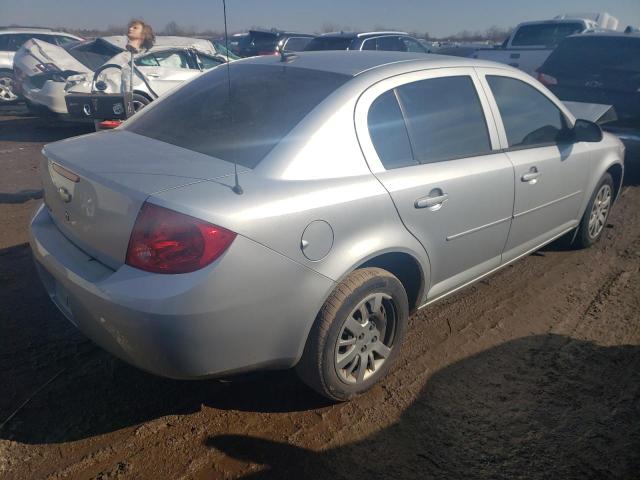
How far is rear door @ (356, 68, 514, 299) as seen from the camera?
2.59m

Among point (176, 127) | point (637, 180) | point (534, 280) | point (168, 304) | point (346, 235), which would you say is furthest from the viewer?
point (637, 180)

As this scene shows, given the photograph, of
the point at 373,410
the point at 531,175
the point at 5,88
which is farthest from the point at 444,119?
the point at 5,88

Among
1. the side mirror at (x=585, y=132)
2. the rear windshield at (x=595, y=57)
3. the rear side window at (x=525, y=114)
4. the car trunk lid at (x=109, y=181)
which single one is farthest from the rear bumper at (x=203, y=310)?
the rear windshield at (x=595, y=57)

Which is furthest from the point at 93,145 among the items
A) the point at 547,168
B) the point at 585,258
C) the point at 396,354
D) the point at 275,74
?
the point at 585,258

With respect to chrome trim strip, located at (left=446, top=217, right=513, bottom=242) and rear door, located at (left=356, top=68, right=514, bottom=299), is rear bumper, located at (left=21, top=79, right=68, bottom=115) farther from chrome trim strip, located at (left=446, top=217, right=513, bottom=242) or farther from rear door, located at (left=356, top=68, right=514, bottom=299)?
chrome trim strip, located at (left=446, top=217, right=513, bottom=242)

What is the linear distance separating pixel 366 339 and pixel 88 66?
8983 millimetres

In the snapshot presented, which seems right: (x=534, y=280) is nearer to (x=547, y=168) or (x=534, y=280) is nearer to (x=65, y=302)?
(x=547, y=168)

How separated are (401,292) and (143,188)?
1.37 m

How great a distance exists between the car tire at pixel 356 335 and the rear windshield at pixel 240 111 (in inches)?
29.2

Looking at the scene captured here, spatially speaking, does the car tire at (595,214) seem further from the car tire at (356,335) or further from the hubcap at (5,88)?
the hubcap at (5,88)

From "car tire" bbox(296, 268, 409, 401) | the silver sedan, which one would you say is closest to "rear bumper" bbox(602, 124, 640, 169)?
the silver sedan

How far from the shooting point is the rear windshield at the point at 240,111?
2430 mm

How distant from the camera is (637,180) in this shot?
6.92 m

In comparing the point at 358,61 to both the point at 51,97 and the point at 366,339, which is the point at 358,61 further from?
the point at 51,97
